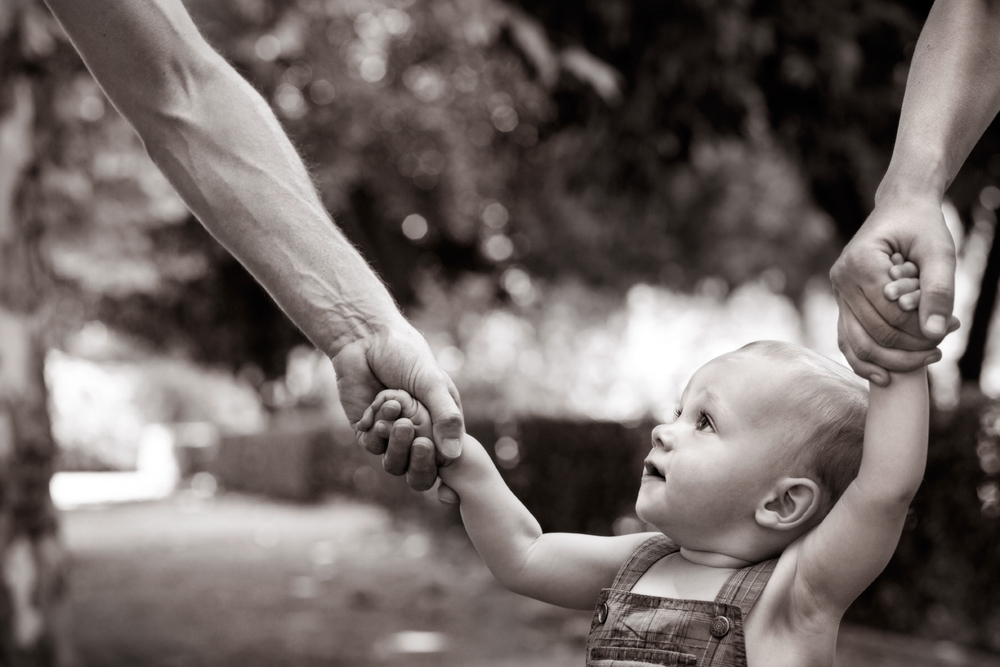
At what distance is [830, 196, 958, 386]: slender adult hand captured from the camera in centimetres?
140

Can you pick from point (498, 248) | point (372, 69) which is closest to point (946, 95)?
point (372, 69)

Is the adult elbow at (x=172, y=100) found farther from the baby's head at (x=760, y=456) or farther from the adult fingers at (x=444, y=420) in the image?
the baby's head at (x=760, y=456)

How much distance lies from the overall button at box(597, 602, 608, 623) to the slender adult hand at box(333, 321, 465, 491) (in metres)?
0.38

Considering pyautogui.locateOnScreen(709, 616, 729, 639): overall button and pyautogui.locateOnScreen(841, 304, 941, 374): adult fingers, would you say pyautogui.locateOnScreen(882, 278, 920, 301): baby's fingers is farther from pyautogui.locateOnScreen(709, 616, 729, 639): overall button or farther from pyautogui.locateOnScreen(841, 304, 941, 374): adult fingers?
pyautogui.locateOnScreen(709, 616, 729, 639): overall button

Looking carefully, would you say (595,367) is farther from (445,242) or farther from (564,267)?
(445,242)

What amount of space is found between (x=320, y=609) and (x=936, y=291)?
277 inches

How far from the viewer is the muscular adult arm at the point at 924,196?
144 centimetres

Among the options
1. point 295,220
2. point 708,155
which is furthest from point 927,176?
point 708,155

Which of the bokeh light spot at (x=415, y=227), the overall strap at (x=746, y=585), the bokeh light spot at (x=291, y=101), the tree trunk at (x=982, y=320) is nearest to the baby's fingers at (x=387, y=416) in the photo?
the overall strap at (x=746, y=585)

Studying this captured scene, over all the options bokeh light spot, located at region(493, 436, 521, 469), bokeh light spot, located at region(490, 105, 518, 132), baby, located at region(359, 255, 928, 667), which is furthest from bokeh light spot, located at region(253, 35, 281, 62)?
baby, located at region(359, 255, 928, 667)

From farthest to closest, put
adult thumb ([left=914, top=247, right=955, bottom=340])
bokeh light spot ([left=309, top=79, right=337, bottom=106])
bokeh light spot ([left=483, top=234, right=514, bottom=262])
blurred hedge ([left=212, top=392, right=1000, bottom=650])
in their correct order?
bokeh light spot ([left=483, top=234, right=514, bottom=262]) < bokeh light spot ([left=309, top=79, right=337, bottom=106]) < blurred hedge ([left=212, top=392, right=1000, bottom=650]) < adult thumb ([left=914, top=247, right=955, bottom=340])

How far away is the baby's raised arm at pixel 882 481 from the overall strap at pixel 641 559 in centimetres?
37

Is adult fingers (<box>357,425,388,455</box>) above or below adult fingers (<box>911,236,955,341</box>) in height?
below

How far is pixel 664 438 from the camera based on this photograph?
1.82m
